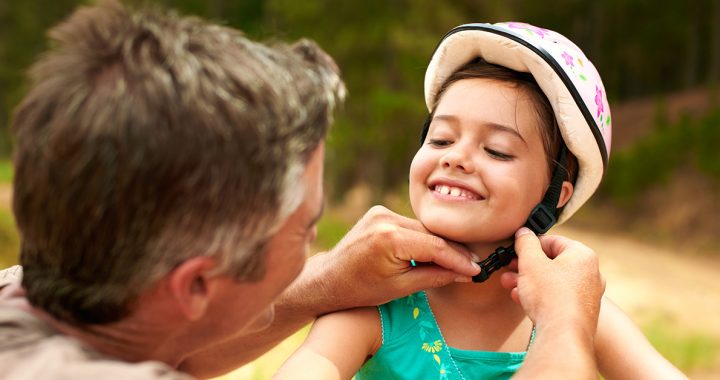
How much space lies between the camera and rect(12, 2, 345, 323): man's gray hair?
157 centimetres

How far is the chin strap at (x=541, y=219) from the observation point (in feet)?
8.50

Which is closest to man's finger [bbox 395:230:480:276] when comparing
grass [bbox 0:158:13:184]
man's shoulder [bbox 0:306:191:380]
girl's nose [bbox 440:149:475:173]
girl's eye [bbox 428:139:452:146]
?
girl's nose [bbox 440:149:475:173]

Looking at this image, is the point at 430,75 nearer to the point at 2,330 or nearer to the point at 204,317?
the point at 204,317

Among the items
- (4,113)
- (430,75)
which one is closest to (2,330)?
(430,75)

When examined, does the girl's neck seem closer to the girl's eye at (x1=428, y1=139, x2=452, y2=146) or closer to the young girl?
the young girl

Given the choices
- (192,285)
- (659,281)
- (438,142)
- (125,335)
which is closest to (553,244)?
(438,142)

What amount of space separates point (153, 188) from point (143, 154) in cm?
8

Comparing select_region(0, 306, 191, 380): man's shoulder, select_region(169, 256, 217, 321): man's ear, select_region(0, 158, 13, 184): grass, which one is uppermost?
select_region(169, 256, 217, 321): man's ear

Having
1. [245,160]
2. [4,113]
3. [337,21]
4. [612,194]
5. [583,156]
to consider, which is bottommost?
[4,113]

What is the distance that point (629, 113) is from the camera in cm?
2520

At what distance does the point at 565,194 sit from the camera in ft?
9.50

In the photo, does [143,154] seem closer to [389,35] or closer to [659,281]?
[659,281]

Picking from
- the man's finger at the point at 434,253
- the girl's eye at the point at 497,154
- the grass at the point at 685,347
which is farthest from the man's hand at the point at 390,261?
the grass at the point at 685,347

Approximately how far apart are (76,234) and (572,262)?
1456 mm
